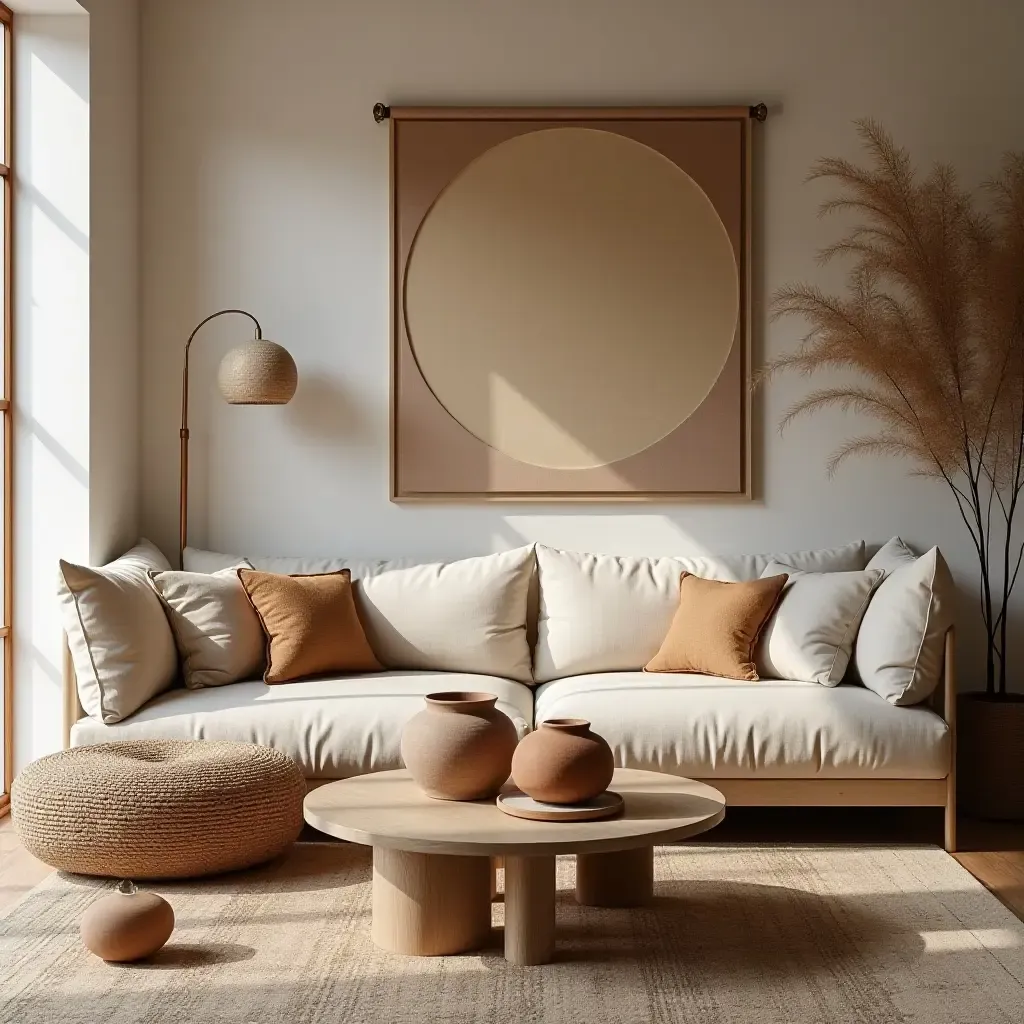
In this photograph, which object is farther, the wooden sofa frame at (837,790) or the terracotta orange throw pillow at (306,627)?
the terracotta orange throw pillow at (306,627)

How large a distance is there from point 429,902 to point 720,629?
65.2 inches

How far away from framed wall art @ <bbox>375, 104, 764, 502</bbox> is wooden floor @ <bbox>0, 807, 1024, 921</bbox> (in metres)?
1.24

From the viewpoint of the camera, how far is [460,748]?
293 cm

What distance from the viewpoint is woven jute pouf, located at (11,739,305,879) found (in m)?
3.26

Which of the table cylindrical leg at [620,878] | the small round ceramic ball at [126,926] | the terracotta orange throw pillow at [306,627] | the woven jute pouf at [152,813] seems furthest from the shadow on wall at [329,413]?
the small round ceramic ball at [126,926]

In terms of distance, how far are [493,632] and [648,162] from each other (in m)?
1.89

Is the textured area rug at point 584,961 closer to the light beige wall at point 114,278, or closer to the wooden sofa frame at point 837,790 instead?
the wooden sofa frame at point 837,790

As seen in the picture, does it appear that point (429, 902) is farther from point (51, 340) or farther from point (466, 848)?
point (51, 340)

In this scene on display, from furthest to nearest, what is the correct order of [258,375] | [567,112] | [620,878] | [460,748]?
1. [567,112]
2. [258,375]
3. [620,878]
4. [460,748]

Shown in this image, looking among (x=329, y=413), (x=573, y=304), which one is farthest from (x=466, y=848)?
(x=573, y=304)

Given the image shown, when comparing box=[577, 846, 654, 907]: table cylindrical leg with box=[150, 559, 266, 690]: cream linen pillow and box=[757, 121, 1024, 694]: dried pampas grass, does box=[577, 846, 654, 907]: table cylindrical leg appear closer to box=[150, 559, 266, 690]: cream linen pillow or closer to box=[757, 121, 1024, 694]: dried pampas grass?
box=[150, 559, 266, 690]: cream linen pillow

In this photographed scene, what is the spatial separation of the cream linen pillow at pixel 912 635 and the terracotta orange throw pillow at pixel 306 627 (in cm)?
166

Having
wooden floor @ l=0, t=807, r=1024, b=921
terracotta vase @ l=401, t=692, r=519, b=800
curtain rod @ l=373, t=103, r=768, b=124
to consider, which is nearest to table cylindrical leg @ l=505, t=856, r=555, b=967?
terracotta vase @ l=401, t=692, r=519, b=800

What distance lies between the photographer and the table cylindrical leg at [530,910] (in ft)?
9.16
